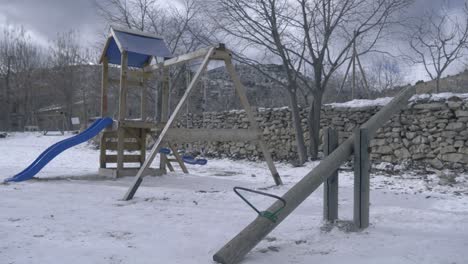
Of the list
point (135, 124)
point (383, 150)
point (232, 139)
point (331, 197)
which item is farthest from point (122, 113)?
point (383, 150)

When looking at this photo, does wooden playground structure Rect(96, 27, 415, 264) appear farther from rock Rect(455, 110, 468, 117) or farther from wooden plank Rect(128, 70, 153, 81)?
rock Rect(455, 110, 468, 117)

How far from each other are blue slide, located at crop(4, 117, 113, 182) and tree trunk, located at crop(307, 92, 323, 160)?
5.17 metres

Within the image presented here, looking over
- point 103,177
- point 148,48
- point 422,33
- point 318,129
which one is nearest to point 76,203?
point 103,177

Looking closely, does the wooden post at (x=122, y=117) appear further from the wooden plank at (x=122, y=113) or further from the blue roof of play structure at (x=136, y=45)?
the blue roof of play structure at (x=136, y=45)

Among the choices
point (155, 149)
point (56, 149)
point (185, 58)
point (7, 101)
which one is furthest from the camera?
point (7, 101)

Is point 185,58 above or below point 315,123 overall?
above

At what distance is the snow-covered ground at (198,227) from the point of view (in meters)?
2.83

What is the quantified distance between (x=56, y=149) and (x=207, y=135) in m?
2.91

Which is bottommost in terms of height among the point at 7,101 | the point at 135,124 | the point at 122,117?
the point at 135,124

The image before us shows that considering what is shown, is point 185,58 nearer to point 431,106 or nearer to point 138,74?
point 138,74

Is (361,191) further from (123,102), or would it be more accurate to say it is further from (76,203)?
(123,102)

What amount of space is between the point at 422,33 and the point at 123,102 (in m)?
9.58

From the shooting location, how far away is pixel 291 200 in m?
3.04

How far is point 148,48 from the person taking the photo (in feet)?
24.7
